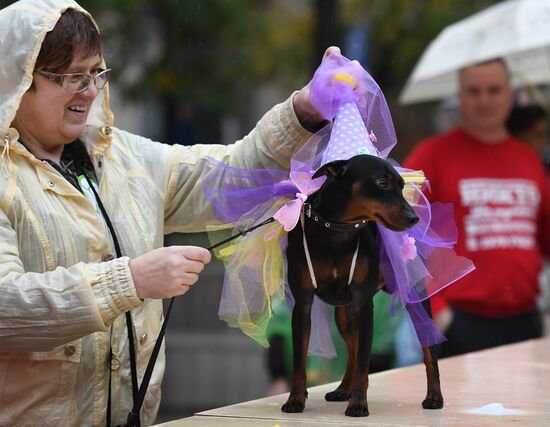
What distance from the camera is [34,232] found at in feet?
9.53

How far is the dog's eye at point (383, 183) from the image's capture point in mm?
2547

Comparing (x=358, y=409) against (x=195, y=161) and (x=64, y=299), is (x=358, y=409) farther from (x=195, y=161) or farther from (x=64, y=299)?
(x=195, y=161)

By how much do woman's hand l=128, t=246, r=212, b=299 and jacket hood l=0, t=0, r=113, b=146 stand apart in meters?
0.58

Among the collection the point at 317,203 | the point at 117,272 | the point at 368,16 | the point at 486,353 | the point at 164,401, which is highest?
the point at 368,16

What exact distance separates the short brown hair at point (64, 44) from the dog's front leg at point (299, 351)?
0.96 metres

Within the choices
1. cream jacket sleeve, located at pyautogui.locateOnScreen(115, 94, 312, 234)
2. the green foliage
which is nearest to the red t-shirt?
cream jacket sleeve, located at pyautogui.locateOnScreen(115, 94, 312, 234)

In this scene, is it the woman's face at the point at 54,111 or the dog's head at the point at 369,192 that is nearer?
the dog's head at the point at 369,192

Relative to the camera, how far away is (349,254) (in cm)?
272

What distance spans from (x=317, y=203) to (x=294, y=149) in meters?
0.48

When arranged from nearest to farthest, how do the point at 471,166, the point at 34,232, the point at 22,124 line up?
the point at 34,232 → the point at 22,124 → the point at 471,166

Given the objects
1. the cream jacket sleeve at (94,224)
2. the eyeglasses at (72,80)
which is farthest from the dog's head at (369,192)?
the eyeglasses at (72,80)

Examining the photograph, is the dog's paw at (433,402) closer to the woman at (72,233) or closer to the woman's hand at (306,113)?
the woman at (72,233)

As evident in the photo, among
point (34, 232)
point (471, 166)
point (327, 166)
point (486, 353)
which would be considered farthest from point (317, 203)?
point (471, 166)

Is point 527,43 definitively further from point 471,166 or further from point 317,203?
point 317,203
